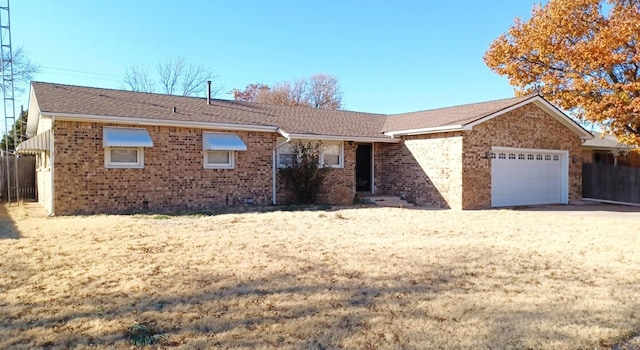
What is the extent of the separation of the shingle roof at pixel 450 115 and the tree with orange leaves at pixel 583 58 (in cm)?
416

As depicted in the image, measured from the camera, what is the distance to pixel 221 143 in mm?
15422

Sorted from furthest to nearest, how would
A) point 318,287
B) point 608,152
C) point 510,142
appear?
point 608,152
point 510,142
point 318,287

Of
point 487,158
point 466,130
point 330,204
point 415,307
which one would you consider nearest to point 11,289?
point 415,307

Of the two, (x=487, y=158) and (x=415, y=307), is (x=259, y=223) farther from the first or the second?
(x=487, y=158)

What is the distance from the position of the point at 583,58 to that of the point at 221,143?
15820 millimetres

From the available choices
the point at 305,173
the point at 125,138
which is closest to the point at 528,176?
the point at 305,173

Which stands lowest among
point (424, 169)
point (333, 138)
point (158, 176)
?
point (158, 176)

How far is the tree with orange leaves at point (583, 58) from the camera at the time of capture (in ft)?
61.8

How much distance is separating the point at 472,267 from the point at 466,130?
9799 mm

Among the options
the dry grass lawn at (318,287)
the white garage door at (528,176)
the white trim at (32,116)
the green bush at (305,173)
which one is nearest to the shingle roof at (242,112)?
the green bush at (305,173)

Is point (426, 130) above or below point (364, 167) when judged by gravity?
above

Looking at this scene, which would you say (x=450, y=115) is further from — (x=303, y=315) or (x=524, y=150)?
(x=303, y=315)

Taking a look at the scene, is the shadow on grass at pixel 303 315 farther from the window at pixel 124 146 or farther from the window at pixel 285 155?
the window at pixel 285 155

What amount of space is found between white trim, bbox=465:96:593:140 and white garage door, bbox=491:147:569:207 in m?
1.19
